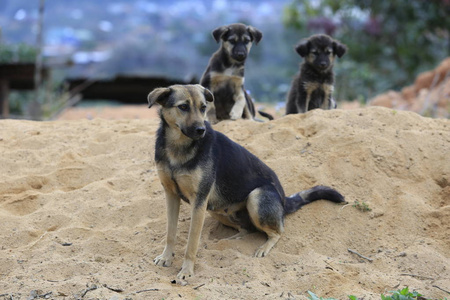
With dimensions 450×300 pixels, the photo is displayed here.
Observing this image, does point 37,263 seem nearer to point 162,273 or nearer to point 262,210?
point 162,273

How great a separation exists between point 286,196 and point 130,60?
52.9ft

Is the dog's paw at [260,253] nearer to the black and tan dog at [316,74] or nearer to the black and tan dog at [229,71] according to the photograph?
the black and tan dog at [229,71]

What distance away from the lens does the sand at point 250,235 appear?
4.57 meters

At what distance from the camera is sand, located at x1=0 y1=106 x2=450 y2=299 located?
457 centimetres

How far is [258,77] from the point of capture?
19203mm

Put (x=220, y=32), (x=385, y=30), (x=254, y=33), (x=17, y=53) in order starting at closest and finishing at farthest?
(x=220, y=32)
(x=254, y=33)
(x=17, y=53)
(x=385, y=30)

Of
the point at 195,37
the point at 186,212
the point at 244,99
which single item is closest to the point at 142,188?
the point at 186,212

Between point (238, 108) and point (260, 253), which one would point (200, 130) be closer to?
point (260, 253)

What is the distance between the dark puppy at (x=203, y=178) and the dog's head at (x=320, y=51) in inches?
131

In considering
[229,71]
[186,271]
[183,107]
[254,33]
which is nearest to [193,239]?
[186,271]

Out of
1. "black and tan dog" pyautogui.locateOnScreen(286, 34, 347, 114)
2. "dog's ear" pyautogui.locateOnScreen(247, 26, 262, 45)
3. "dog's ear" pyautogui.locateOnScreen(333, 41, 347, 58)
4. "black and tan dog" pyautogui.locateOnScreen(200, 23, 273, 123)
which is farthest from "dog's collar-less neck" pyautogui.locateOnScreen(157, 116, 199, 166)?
"dog's ear" pyautogui.locateOnScreen(333, 41, 347, 58)

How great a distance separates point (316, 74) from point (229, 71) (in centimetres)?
138

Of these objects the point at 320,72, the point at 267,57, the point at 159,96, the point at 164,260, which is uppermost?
the point at 159,96

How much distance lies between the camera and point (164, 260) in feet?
16.4
